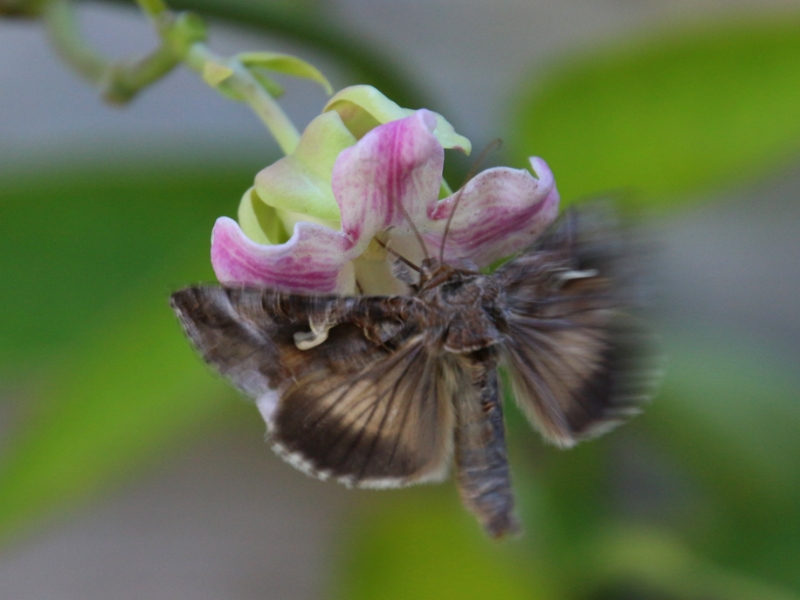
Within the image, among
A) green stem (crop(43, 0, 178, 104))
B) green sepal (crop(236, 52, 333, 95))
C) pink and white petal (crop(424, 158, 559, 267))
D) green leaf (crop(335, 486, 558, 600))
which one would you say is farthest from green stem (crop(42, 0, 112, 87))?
green leaf (crop(335, 486, 558, 600))

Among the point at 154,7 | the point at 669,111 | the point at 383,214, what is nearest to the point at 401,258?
the point at 383,214

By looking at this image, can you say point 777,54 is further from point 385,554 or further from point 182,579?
point 182,579

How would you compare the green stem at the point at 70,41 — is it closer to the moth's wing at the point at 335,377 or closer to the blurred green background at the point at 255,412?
the blurred green background at the point at 255,412

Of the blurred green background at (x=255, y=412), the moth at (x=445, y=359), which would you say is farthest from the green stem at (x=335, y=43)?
the moth at (x=445, y=359)

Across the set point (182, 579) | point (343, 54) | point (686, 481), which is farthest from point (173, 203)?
point (686, 481)

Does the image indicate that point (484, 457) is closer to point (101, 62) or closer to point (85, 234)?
point (101, 62)
